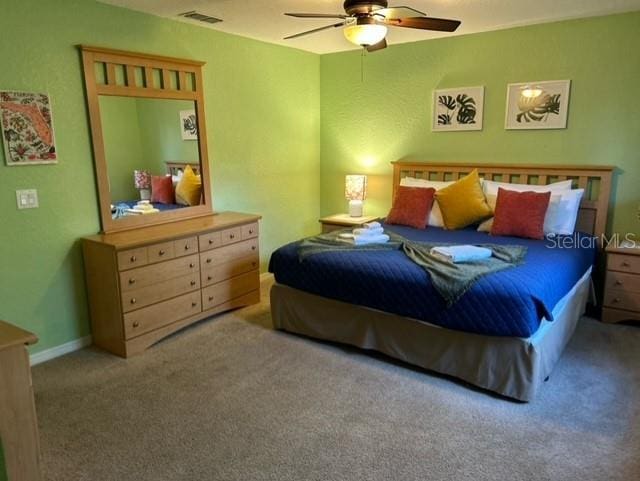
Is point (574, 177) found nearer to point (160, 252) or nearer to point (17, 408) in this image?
point (160, 252)

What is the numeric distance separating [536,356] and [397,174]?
2.84 meters

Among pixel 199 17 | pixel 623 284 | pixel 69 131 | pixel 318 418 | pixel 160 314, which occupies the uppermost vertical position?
pixel 199 17

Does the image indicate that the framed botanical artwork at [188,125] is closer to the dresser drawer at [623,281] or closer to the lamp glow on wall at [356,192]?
the lamp glow on wall at [356,192]

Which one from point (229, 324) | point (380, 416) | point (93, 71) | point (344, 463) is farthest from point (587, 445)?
point (93, 71)

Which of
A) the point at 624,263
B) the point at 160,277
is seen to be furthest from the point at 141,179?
the point at 624,263

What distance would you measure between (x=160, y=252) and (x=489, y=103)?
3284 millimetres

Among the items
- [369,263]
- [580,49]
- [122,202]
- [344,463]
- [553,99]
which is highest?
[580,49]

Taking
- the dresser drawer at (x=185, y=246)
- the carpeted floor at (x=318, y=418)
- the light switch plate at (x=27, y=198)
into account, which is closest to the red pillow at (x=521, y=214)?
the carpeted floor at (x=318, y=418)

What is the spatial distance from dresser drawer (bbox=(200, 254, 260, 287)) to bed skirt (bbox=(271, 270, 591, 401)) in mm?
521

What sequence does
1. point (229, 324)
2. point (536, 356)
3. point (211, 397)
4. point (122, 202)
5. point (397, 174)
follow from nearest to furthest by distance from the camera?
point (536, 356) → point (211, 397) → point (122, 202) → point (229, 324) → point (397, 174)

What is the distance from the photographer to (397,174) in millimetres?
5062

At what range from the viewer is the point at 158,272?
11.2 ft

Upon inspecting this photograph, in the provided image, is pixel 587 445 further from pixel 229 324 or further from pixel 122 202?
pixel 122 202

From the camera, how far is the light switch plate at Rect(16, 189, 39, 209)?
3082 millimetres
